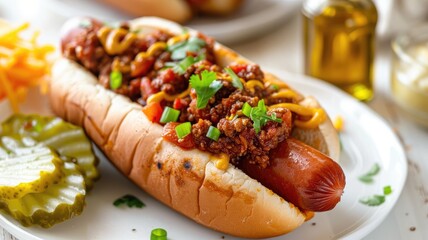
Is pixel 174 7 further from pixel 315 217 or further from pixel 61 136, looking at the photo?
pixel 315 217

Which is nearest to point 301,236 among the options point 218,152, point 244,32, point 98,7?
point 218,152

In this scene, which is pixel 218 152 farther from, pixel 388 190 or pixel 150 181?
pixel 388 190

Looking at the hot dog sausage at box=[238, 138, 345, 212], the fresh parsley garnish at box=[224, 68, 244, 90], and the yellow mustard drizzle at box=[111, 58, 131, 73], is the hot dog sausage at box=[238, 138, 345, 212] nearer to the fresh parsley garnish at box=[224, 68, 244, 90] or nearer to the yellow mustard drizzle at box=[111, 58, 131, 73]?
the fresh parsley garnish at box=[224, 68, 244, 90]

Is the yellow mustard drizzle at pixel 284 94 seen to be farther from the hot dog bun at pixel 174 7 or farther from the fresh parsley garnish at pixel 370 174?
the hot dog bun at pixel 174 7

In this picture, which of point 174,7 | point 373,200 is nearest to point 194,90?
point 373,200

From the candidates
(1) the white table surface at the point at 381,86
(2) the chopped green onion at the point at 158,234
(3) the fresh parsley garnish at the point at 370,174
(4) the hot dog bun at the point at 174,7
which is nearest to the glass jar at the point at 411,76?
(1) the white table surface at the point at 381,86

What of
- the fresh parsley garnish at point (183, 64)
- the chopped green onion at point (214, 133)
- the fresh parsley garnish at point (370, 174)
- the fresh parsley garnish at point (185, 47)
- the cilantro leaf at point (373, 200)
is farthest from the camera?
the fresh parsley garnish at point (185, 47)

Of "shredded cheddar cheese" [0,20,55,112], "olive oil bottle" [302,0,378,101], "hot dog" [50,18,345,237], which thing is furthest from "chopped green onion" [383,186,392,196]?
"shredded cheddar cheese" [0,20,55,112]
